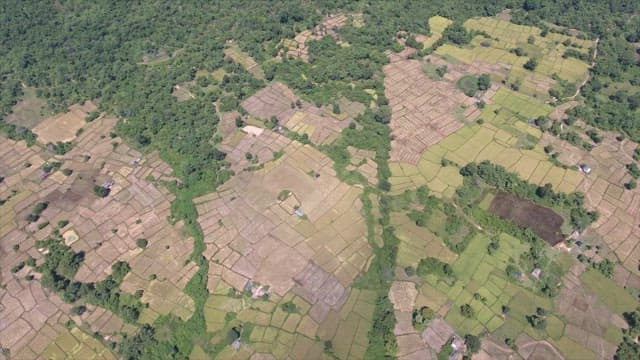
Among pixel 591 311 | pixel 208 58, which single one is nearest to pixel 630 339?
pixel 591 311

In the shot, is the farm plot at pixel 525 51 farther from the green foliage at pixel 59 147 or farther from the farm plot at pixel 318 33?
the green foliage at pixel 59 147

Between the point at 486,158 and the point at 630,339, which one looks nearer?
the point at 630,339

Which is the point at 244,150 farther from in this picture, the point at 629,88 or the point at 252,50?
the point at 629,88

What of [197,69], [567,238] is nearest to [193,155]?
[197,69]

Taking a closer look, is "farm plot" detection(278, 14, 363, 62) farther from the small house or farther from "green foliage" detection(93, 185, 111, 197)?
the small house

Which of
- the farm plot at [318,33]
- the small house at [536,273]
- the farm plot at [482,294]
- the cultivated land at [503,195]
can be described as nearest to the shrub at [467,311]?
the farm plot at [482,294]

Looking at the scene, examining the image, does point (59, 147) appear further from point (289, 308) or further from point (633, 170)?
point (633, 170)
